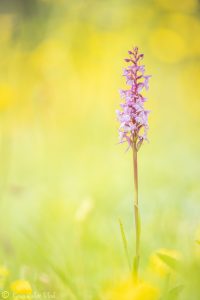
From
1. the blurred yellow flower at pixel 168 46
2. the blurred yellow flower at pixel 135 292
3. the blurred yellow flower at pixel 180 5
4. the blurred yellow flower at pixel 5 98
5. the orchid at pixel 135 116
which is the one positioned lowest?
the blurred yellow flower at pixel 135 292

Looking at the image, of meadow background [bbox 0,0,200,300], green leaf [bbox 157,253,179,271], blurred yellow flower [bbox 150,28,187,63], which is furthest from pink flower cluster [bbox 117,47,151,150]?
blurred yellow flower [bbox 150,28,187,63]

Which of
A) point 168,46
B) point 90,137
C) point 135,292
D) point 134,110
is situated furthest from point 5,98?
point 135,292

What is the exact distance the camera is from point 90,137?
3.51m

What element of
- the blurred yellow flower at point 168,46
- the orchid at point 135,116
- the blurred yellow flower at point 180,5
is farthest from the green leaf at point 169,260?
the blurred yellow flower at point 180,5

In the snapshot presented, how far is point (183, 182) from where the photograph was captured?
2.62m

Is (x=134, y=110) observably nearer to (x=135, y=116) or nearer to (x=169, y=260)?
(x=135, y=116)

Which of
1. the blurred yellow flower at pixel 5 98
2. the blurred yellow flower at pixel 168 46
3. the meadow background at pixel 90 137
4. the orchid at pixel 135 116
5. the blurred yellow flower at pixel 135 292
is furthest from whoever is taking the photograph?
the blurred yellow flower at pixel 168 46

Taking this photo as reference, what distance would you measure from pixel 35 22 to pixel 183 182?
1532 millimetres

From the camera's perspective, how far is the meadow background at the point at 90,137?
75.0 inches

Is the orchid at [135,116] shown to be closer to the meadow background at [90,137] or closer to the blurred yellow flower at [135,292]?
the blurred yellow flower at [135,292]

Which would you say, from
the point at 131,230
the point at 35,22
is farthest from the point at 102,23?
the point at 131,230

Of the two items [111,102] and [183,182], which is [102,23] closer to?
[111,102]

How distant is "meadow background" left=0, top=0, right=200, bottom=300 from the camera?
6.25ft

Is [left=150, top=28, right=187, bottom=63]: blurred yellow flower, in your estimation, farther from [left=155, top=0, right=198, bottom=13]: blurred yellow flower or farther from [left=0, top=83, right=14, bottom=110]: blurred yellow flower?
[left=0, top=83, right=14, bottom=110]: blurred yellow flower
